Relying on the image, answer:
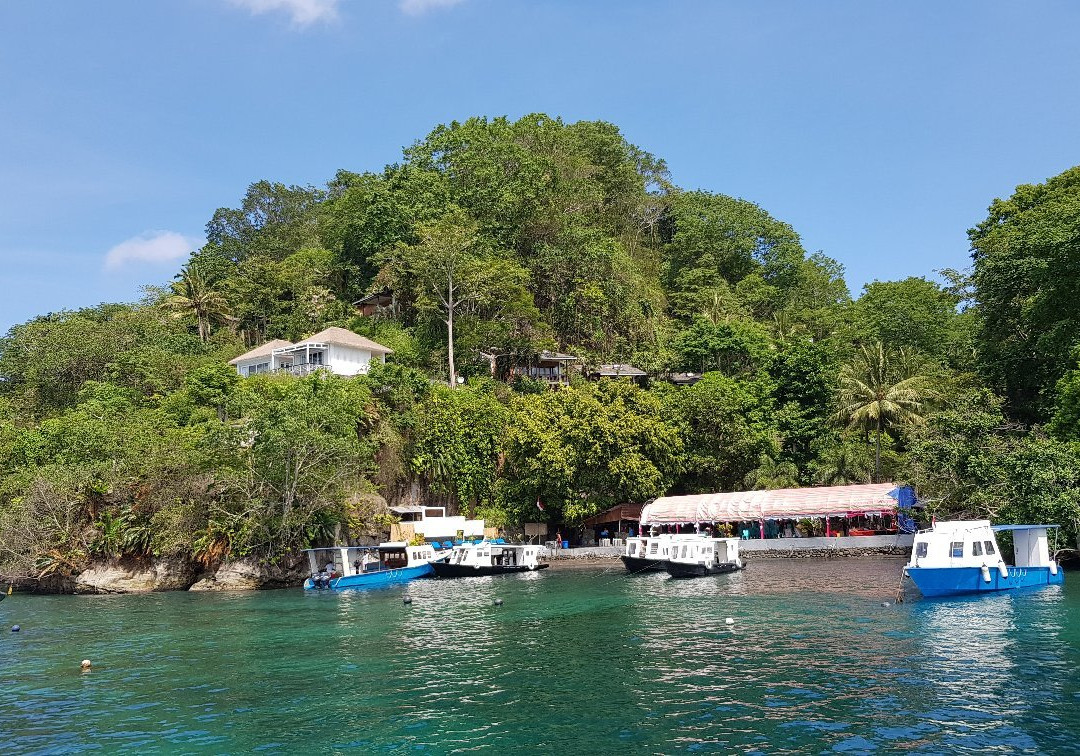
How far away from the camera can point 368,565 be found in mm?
47844

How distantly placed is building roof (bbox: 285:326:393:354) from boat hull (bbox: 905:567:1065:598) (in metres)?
46.5

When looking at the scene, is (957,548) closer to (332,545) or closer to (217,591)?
(332,545)

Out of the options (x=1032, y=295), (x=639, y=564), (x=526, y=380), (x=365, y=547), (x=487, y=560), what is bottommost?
(x=639, y=564)

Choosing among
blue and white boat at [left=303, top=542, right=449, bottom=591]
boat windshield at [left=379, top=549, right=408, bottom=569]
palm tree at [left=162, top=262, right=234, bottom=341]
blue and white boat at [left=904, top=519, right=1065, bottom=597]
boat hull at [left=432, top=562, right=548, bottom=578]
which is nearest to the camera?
blue and white boat at [left=904, top=519, right=1065, bottom=597]

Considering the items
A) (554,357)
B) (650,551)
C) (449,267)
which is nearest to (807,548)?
(650,551)

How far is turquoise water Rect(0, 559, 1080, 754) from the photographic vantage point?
16.1 meters

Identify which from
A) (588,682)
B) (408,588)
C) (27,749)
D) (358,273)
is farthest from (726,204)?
(27,749)

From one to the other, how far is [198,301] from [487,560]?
162 feet

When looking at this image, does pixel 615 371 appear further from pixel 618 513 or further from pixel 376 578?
pixel 376 578

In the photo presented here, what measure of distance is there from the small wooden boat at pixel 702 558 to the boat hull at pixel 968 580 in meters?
13.7


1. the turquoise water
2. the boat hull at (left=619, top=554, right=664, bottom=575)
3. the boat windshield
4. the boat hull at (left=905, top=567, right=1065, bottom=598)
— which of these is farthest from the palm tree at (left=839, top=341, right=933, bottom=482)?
the boat windshield

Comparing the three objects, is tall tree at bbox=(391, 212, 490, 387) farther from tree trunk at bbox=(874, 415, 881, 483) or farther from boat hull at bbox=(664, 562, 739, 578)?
tree trunk at bbox=(874, 415, 881, 483)

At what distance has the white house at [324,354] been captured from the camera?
65.6 metres

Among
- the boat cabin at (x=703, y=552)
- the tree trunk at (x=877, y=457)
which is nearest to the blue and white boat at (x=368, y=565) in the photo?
the boat cabin at (x=703, y=552)
